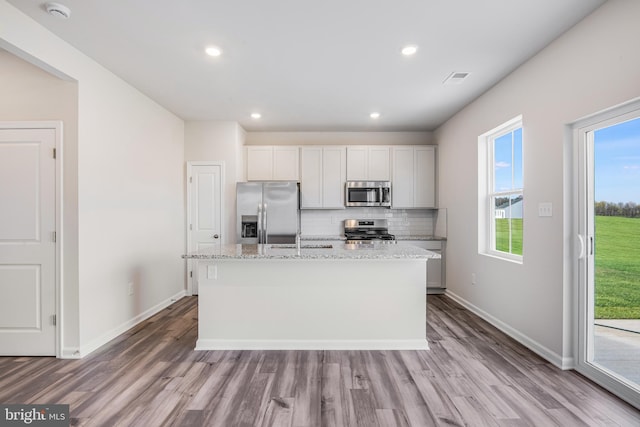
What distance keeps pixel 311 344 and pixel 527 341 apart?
2038 mm

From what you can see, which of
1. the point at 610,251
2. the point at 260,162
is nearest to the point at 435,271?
the point at 610,251

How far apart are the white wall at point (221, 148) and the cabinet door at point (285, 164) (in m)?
0.68

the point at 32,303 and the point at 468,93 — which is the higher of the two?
the point at 468,93

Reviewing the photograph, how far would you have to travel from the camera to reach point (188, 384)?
7.44 feet

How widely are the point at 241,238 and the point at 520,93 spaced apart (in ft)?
12.7

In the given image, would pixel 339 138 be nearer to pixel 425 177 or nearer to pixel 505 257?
pixel 425 177

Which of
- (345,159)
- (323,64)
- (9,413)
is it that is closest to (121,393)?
(9,413)

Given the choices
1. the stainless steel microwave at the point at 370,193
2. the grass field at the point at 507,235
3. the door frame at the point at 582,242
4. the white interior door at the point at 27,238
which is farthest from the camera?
the stainless steel microwave at the point at 370,193

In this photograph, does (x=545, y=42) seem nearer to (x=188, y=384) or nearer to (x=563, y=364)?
(x=563, y=364)

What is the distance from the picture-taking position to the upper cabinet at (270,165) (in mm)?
5086

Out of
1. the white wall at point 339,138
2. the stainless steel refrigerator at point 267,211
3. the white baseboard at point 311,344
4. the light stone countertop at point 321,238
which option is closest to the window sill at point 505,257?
the white baseboard at point 311,344

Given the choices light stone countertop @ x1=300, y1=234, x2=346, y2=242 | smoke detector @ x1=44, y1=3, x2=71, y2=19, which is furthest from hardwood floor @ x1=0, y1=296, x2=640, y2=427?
smoke detector @ x1=44, y1=3, x2=71, y2=19

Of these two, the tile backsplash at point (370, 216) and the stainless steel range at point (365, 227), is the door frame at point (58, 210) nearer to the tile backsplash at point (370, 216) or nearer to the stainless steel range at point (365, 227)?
the tile backsplash at point (370, 216)

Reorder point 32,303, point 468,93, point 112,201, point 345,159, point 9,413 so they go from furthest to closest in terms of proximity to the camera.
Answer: point 345,159
point 468,93
point 112,201
point 32,303
point 9,413
